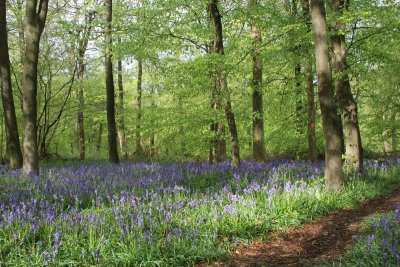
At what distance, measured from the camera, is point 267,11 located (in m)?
12.0

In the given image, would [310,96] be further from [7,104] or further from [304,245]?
[7,104]

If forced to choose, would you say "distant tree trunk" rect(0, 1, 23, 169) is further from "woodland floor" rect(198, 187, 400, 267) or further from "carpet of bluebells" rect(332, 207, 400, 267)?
"carpet of bluebells" rect(332, 207, 400, 267)

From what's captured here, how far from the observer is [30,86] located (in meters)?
10.5

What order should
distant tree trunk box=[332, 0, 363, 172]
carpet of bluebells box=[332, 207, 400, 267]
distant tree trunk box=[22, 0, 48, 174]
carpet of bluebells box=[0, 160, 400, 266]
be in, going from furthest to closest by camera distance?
distant tree trunk box=[332, 0, 363, 172]
distant tree trunk box=[22, 0, 48, 174]
carpet of bluebells box=[0, 160, 400, 266]
carpet of bluebells box=[332, 207, 400, 267]

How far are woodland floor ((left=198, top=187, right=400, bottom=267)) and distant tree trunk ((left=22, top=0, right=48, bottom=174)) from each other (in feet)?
22.6

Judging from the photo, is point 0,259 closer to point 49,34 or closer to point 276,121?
point 276,121

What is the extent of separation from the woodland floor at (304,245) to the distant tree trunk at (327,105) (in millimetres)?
1394

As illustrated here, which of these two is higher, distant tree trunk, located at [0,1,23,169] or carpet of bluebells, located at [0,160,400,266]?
distant tree trunk, located at [0,1,23,169]

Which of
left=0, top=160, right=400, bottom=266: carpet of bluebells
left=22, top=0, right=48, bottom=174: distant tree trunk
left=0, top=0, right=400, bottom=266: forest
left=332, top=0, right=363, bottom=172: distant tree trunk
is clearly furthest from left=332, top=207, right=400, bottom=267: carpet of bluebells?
left=22, top=0, right=48, bottom=174: distant tree trunk

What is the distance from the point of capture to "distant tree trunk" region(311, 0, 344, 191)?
8758 millimetres

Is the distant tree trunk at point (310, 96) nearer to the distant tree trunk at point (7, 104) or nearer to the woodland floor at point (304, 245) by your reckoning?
the woodland floor at point (304, 245)

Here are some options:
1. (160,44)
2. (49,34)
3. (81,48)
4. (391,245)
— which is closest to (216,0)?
(160,44)

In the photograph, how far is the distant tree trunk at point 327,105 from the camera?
8.76m

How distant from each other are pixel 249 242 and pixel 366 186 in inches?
194
